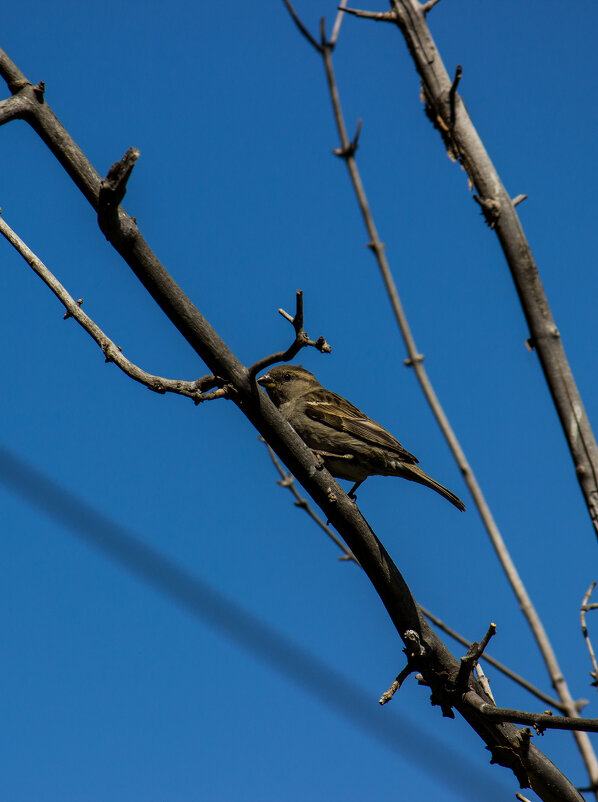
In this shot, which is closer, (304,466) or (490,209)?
(490,209)

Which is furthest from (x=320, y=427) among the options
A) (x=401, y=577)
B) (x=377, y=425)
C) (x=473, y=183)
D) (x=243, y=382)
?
(x=473, y=183)

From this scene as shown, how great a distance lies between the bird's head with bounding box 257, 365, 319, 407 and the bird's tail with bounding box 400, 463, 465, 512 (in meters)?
1.42

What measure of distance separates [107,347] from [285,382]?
4461 mm

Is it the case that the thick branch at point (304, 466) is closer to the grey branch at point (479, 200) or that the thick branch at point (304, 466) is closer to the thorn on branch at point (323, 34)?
the grey branch at point (479, 200)

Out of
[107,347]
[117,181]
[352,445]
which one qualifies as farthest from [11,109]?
[352,445]

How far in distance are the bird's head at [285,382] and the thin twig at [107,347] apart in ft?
13.6

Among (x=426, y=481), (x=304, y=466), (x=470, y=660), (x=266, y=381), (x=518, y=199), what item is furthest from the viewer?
(x=266, y=381)

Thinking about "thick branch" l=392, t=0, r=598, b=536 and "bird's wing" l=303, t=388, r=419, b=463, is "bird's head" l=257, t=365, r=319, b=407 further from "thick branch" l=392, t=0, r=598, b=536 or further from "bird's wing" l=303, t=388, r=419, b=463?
"thick branch" l=392, t=0, r=598, b=536

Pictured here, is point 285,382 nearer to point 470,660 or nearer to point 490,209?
point 470,660

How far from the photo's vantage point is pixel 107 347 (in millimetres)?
3494

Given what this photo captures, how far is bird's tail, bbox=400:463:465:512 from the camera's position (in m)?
6.49

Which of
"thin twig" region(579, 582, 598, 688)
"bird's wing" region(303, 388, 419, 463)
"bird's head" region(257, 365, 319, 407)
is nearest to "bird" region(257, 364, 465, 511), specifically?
"bird's wing" region(303, 388, 419, 463)

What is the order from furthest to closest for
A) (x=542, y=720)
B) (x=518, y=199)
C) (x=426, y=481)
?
(x=426, y=481) → (x=518, y=199) → (x=542, y=720)

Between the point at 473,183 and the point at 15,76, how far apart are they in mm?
1715
